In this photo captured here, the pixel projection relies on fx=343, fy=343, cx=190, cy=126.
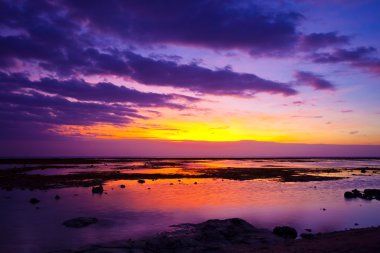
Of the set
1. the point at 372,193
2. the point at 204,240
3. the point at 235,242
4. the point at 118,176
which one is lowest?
the point at 235,242

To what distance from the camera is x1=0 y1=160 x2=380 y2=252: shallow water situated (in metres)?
19.8

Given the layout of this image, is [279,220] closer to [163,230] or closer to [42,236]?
[163,230]

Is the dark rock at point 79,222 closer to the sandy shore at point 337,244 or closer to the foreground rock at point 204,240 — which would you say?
the foreground rock at point 204,240

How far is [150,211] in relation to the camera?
27438 millimetres

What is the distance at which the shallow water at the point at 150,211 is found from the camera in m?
19.8

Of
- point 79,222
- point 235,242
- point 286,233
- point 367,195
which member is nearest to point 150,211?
point 79,222

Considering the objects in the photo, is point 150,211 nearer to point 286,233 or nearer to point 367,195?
point 286,233

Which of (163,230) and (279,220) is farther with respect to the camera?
(279,220)

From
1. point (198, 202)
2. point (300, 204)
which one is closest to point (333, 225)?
point (300, 204)

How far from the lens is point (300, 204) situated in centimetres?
3058

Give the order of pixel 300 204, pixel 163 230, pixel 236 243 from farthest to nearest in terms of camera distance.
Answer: pixel 300 204 → pixel 163 230 → pixel 236 243

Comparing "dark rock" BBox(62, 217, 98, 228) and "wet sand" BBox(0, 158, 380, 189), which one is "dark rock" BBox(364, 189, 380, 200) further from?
"dark rock" BBox(62, 217, 98, 228)

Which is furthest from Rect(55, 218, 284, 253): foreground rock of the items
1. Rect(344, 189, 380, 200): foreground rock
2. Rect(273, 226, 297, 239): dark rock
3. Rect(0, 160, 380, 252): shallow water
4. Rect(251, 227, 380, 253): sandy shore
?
Rect(344, 189, 380, 200): foreground rock

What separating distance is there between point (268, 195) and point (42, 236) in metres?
23.7
